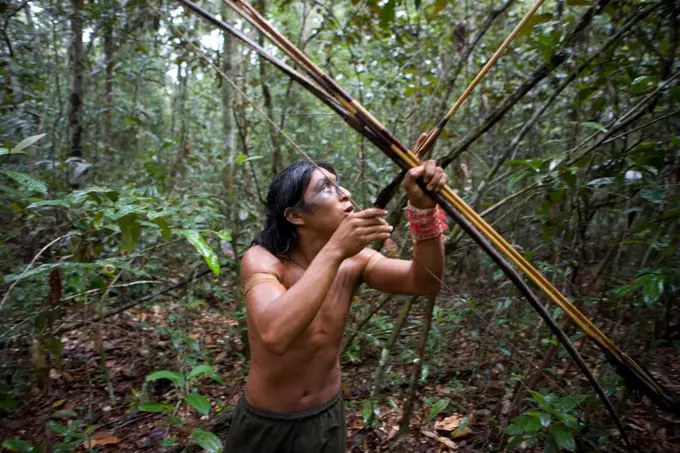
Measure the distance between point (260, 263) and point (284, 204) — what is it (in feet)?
0.89

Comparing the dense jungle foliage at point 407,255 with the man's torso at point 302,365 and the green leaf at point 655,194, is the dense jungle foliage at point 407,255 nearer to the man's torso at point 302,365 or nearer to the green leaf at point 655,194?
the green leaf at point 655,194

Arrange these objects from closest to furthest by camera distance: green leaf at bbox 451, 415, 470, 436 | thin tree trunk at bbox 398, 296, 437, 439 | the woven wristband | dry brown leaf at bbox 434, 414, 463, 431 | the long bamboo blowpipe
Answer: the long bamboo blowpipe
the woven wristband
thin tree trunk at bbox 398, 296, 437, 439
green leaf at bbox 451, 415, 470, 436
dry brown leaf at bbox 434, 414, 463, 431

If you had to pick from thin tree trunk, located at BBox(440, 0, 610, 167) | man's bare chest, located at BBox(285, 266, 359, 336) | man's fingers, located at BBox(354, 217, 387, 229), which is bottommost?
man's bare chest, located at BBox(285, 266, 359, 336)

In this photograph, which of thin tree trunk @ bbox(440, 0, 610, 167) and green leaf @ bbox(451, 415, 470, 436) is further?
green leaf @ bbox(451, 415, 470, 436)

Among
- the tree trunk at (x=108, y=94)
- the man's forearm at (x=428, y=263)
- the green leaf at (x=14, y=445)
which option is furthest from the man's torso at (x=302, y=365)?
the tree trunk at (x=108, y=94)

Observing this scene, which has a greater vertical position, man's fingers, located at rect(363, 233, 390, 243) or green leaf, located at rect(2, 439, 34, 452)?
man's fingers, located at rect(363, 233, 390, 243)

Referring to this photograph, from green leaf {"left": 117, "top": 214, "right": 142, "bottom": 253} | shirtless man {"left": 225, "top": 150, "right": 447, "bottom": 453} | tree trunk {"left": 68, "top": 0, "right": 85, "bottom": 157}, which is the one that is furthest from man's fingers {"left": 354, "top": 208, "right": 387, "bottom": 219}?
tree trunk {"left": 68, "top": 0, "right": 85, "bottom": 157}

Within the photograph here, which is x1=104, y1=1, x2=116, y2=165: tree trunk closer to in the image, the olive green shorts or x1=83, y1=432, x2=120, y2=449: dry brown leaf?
x1=83, y1=432, x2=120, y2=449: dry brown leaf

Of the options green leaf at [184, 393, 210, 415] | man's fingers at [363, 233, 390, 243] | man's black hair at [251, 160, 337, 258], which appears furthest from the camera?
green leaf at [184, 393, 210, 415]

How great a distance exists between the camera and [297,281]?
5.09 feet

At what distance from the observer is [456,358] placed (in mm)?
3545

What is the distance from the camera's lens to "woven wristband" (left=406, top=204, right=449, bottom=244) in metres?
1.52

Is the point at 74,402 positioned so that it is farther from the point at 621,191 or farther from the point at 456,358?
the point at 621,191

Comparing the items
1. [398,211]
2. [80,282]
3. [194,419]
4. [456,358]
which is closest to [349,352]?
[456,358]
